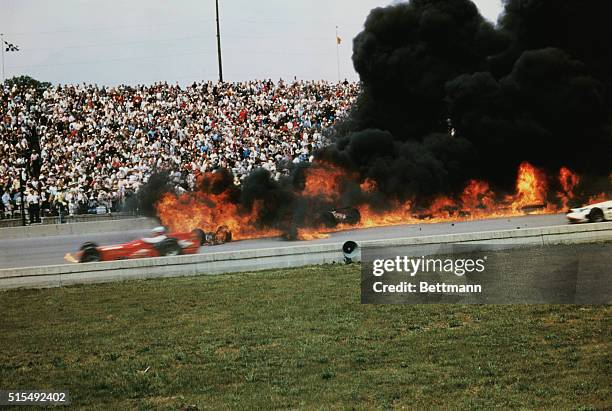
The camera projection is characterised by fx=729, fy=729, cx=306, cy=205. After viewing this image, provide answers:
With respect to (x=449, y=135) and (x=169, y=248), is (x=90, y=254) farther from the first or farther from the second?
(x=449, y=135)

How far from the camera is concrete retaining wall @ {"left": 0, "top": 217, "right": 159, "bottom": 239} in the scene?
24.3 meters

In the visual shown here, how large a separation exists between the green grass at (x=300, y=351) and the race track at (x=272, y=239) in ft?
20.5

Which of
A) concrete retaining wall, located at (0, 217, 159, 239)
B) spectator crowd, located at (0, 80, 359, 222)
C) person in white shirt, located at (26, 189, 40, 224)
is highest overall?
spectator crowd, located at (0, 80, 359, 222)

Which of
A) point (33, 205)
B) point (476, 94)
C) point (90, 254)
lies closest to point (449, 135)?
point (476, 94)

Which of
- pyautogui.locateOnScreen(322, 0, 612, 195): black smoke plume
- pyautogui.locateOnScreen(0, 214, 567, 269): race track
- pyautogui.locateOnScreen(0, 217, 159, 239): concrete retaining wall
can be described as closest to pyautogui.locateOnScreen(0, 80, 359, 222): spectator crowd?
pyautogui.locateOnScreen(0, 217, 159, 239): concrete retaining wall

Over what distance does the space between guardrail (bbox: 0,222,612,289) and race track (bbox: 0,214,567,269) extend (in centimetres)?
359

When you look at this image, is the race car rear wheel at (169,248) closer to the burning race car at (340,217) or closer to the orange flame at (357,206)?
the orange flame at (357,206)

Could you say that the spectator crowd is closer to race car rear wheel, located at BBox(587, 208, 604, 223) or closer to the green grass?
race car rear wheel, located at BBox(587, 208, 604, 223)

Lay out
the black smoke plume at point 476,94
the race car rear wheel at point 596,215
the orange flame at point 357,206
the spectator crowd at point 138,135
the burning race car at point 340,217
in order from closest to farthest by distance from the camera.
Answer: the race car rear wheel at point 596,215 → the orange flame at point 357,206 → the burning race car at point 340,217 → the spectator crowd at point 138,135 → the black smoke plume at point 476,94

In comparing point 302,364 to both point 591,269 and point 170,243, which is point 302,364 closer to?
point 591,269

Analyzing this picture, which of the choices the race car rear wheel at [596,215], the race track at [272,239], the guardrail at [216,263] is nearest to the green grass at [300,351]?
the guardrail at [216,263]

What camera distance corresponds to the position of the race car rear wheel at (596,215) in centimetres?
1988

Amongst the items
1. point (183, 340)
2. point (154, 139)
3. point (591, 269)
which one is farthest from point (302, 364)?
point (154, 139)

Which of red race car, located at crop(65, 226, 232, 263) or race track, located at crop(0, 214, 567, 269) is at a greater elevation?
red race car, located at crop(65, 226, 232, 263)
